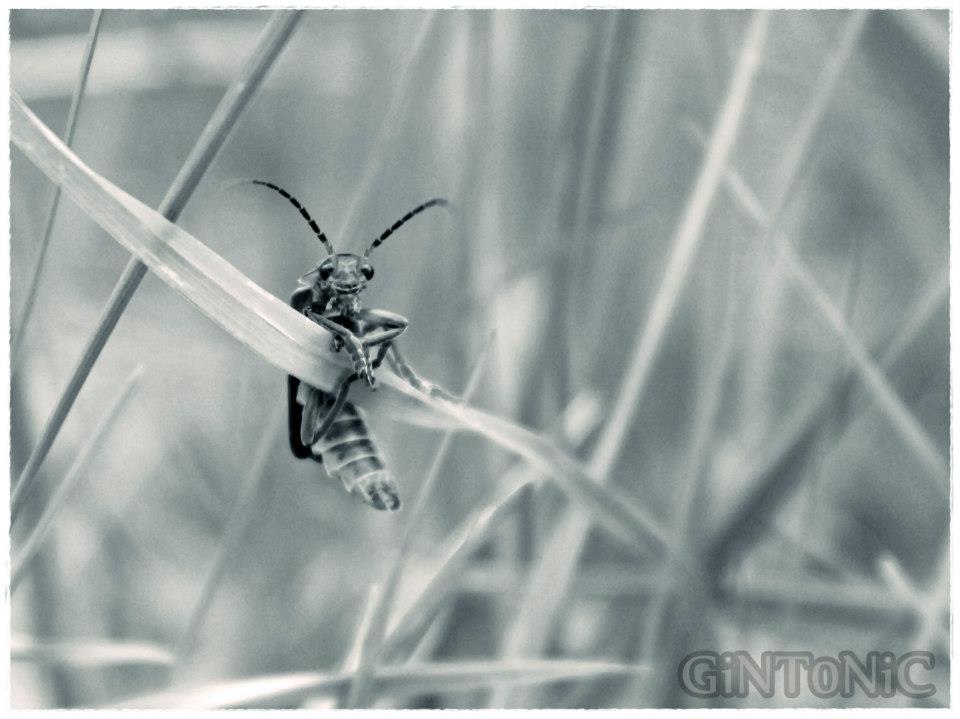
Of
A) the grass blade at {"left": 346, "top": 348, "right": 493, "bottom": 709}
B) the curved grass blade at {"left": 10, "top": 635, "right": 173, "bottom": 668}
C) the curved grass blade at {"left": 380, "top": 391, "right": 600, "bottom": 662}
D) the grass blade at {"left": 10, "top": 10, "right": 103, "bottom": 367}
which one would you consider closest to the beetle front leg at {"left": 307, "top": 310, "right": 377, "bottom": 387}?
the grass blade at {"left": 346, "top": 348, "right": 493, "bottom": 709}

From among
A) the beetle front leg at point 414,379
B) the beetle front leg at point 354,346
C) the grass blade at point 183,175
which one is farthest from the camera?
the beetle front leg at point 414,379

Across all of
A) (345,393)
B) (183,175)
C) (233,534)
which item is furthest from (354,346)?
(233,534)

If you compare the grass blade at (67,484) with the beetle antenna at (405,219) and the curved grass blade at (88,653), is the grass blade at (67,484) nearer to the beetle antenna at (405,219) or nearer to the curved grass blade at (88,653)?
the curved grass blade at (88,653)

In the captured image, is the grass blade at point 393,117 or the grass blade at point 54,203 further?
the grass blade at point 393,117

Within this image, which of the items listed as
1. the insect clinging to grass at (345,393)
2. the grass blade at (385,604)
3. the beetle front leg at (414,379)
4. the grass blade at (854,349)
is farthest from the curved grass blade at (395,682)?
the grass blade at (854,349)

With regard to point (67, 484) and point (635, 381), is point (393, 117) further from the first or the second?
point (67, 484)

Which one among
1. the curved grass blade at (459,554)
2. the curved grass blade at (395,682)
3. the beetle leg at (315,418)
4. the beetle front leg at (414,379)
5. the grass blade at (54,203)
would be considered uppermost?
the grass blade at (54,203)
